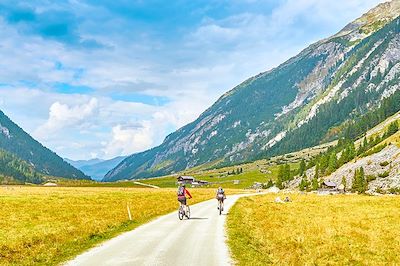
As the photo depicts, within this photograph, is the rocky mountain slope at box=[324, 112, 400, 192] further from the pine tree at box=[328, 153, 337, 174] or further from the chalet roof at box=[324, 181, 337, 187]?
the pine tree at box=[328, 153, 337, 174]

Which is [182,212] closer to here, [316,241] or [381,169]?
[316,241]

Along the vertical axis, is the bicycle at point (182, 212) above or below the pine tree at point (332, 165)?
below

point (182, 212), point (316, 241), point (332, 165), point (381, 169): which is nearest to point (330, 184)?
point (381, 169)

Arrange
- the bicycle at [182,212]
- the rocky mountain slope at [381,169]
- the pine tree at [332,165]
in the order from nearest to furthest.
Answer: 1. the bicycle at [182,212]
2. the rocky mountain slope at [381,169]
3. the pine tree at [332,165]

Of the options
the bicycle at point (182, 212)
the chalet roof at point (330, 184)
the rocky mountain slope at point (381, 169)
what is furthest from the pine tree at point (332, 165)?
the bicycle at point (182, 212)

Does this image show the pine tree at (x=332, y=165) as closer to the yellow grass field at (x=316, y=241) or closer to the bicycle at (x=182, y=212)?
the yellow grass field at (x=316, y=241)

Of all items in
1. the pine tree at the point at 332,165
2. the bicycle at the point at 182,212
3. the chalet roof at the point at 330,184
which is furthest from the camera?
the pine tree at the point at 332,165

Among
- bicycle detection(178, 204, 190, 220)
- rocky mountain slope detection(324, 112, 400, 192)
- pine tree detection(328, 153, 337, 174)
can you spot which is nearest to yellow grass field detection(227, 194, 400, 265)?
bicycle detection(178, 204, 190, 220)

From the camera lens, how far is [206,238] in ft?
84.7

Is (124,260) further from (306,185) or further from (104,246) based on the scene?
(306,185)

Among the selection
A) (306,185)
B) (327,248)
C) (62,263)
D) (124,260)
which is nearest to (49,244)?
(62,263)

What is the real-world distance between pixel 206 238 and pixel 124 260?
8.23 metres

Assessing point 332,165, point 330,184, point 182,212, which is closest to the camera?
point 182,212

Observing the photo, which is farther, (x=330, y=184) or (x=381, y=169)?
(x=330, y=184)
